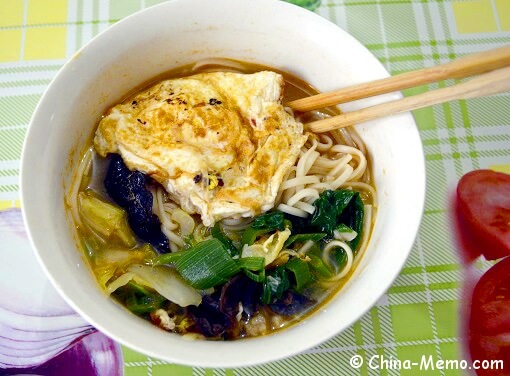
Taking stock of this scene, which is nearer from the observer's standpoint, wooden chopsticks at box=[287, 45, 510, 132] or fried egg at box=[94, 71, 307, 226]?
wooden chopsticks at box=[287, 45, 510, 132]

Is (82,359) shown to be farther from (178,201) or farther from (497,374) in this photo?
(497,374)

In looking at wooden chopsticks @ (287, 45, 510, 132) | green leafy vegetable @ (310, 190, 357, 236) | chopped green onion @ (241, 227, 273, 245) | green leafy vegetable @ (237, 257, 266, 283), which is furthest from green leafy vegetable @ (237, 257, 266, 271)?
wooden chopsticks @ (287, 45, 510, 132)

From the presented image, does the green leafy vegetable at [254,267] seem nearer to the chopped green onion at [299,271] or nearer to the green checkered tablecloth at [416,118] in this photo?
the chopped green onion at [299,271]

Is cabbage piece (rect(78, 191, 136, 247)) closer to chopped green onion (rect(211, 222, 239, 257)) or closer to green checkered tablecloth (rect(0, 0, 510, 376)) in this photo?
chopped green onion (rect(211, 222, 239, 257))

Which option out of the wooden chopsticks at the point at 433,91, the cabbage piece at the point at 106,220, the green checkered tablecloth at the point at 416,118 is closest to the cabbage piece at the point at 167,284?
the cabbage piece at the point at 106,220

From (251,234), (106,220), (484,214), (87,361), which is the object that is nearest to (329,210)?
(251,234)

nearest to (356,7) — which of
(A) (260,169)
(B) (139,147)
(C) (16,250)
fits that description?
(A) (260,169)
